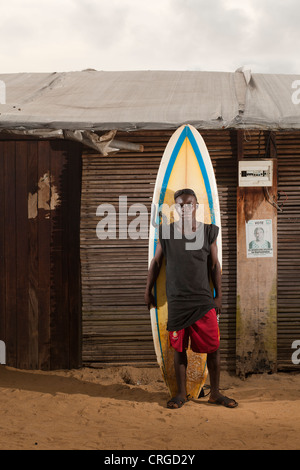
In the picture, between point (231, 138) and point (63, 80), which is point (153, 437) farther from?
point (63, 80)

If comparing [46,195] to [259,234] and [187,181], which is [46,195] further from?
[259,234]

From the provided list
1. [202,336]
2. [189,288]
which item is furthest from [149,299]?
[202,336]

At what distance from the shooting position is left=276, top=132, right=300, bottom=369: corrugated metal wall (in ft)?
17.8

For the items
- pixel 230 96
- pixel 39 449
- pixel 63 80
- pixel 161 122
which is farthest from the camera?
pixel 63 80

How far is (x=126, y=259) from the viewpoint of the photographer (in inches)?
216

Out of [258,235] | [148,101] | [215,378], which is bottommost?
[215,378]

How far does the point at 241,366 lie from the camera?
539 centimetres

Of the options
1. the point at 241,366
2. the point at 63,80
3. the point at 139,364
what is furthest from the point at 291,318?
the point at 63,80

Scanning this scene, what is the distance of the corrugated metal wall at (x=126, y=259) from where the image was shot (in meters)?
5.43

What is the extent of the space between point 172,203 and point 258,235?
50.7 inches

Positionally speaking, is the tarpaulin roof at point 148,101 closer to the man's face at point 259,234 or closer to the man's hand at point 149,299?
the man's face at point 259,234

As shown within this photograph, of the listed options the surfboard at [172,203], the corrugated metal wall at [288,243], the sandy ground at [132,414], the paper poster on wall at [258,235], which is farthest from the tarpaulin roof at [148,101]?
the sandy ground at [132,414]

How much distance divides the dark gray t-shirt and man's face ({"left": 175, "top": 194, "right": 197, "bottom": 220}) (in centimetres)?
14

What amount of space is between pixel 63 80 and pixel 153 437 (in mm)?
4574
